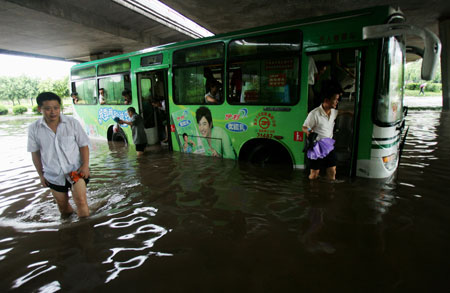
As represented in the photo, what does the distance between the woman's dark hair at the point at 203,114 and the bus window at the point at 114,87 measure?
9.79 feet

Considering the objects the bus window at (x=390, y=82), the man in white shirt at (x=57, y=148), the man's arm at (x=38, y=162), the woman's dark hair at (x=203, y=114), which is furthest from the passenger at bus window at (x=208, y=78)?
the man's arm at (x=38, y=162)

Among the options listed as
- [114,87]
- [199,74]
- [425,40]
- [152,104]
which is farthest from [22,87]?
[425,40]

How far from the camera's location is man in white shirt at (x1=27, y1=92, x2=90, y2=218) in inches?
116

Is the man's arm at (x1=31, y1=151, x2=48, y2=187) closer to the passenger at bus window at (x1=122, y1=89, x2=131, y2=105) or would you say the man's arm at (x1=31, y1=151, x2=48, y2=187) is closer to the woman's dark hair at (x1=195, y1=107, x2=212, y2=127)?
the woman's dark hair at (x1=195, y1=107, x2=212, y2=127)

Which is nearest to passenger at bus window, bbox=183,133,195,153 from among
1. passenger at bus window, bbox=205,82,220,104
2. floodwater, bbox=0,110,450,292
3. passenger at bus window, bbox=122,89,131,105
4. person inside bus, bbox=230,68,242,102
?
passenger at bus window, bbox=205,82,220,104

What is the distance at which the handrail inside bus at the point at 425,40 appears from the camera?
10.4 ft

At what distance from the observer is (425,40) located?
10.6 ft

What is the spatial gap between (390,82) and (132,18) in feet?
41.8

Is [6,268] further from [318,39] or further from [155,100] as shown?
[155,100]

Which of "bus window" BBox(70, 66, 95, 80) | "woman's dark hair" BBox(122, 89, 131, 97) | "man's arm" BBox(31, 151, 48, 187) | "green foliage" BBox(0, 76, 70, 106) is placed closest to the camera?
"man's arm" BBox(31, 151, 48, 187)

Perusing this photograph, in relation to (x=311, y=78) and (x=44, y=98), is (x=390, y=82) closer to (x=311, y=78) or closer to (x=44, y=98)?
(x=311, y=78)

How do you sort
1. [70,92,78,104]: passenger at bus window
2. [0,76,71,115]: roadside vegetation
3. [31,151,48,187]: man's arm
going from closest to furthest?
[31,151,48,187]: man's arm, [70,92,78,104]: passenger at bus window, [0,76,71,115]: roadside vegetation

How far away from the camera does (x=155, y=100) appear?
754cm

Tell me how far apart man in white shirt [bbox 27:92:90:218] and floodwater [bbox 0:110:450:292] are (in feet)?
2.02
